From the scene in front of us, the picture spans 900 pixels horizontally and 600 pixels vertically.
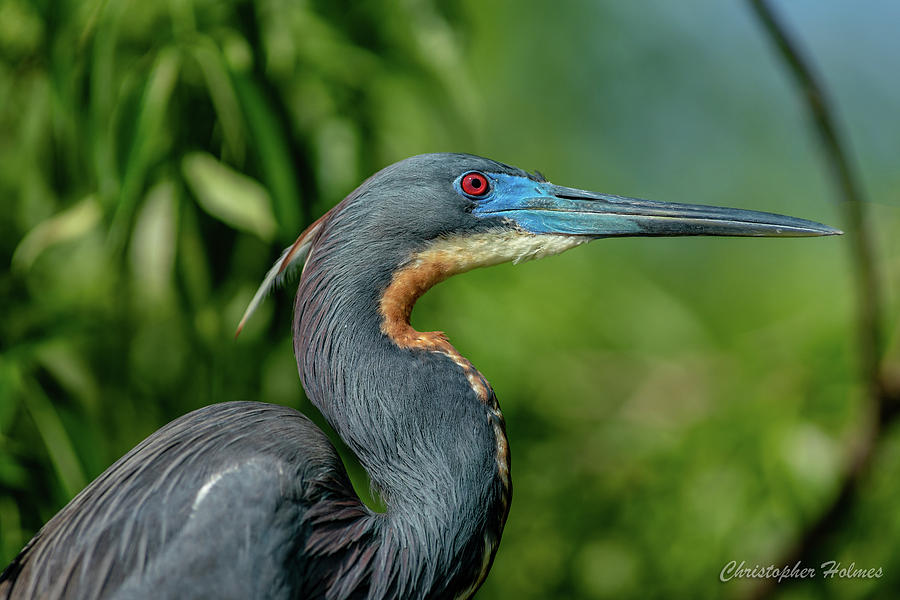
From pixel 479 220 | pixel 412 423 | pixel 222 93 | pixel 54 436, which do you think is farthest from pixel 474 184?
pixel 54 436

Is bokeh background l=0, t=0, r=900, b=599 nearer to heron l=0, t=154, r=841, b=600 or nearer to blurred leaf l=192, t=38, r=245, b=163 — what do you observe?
blurred leaf l=192, t=38, r=245, b=163

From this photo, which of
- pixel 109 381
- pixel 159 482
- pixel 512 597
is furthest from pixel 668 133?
pixel 159 482

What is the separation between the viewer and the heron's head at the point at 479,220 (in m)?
1.61

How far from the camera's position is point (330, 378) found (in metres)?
1.59

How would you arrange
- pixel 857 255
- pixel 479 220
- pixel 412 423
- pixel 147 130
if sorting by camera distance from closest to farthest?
1. pixel 412 423
2. pixel 479 220
3. pixel 147 130
4. pixel 857 255

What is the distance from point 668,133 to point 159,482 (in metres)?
4.77

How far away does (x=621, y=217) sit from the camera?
168 cm

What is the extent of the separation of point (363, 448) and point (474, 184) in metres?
0.55

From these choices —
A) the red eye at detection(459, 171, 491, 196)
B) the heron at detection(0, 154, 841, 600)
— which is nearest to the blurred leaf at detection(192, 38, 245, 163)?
the heron at detection(0, 154, 841, 600)

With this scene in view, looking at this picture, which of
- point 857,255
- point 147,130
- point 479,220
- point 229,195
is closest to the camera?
point 479,220

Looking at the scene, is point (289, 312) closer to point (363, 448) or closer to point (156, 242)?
point (156, 242)

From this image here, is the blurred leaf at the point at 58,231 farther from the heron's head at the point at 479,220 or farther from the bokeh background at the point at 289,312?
the heron's head at the point at 479,220

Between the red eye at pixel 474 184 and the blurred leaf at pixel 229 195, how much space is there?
0.69 meters

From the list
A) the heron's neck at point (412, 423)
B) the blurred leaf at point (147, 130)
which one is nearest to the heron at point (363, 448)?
the heron's neck at point (412, 423)
